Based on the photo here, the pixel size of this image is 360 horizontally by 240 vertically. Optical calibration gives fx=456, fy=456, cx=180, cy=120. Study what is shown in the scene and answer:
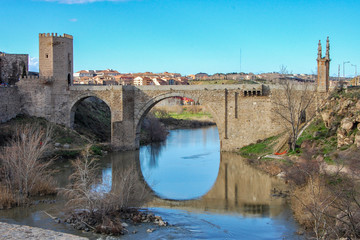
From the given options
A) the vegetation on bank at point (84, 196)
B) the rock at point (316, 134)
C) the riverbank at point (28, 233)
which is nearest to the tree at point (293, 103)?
the rock at point (316, 134)

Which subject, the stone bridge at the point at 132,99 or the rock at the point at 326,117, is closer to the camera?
the rock at the point at 326,117

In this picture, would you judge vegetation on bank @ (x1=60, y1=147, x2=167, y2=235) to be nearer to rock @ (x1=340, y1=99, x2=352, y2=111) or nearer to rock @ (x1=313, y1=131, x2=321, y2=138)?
rock @ (x1=313, y1=131, x2=321, y2=138)

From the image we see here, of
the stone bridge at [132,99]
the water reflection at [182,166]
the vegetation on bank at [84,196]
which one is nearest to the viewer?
the vegetation on bank at [84,196]

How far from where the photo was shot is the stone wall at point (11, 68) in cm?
3488

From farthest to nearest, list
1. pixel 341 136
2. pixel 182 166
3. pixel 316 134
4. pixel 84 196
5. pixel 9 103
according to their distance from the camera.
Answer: pixel 9 103 → pixel 182 166 → pixel 316 134 → pixel 341 136 → pixel 84 196

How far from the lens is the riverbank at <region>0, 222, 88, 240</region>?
13.1 m

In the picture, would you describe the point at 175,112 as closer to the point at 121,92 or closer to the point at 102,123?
the point at 102,123

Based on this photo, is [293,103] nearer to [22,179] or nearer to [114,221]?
[114,221]

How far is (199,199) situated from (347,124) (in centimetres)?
809

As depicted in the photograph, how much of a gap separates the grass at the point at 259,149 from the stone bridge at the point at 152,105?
44 centimetres

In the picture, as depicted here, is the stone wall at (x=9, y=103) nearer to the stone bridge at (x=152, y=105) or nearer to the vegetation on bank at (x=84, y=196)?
the stone bridge at (x=152, y=105)

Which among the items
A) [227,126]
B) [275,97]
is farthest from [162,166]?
[275,97]

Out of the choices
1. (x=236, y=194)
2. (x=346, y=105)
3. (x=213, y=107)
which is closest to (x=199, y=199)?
(x=236, y=194)

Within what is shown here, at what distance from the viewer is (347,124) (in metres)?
21.1
